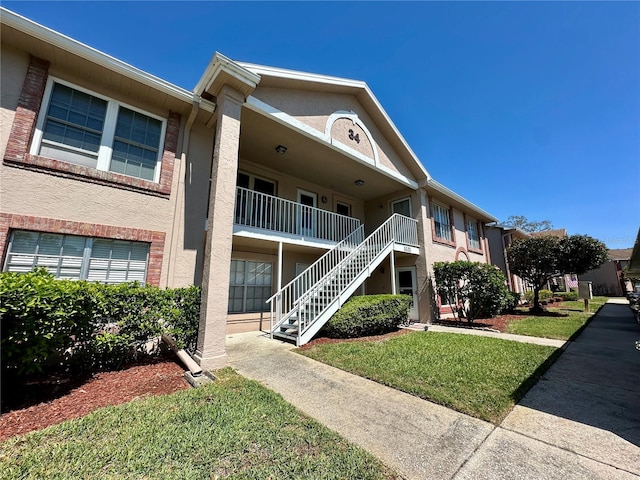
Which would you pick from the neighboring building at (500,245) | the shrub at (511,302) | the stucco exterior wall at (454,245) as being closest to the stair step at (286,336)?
the stucco exterior wall at (454,245)

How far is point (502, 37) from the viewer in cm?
809

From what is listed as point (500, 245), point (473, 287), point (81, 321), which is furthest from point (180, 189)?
point (500, 245)

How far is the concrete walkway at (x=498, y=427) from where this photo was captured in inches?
90.6

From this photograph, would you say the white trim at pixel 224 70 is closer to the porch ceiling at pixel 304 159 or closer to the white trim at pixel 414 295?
the porch ceiling at pixel 304 159

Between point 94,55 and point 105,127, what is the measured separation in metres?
1.33

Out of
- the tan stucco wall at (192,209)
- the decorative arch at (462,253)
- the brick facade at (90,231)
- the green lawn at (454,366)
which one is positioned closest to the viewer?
the green lawn at (454,366)

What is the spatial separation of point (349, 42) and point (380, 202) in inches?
265

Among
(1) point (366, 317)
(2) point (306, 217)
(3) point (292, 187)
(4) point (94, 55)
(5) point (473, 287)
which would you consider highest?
(4) point (94, 55)

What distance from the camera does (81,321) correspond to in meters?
4.05

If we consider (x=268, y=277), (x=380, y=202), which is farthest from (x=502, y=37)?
(x=268, y=277)

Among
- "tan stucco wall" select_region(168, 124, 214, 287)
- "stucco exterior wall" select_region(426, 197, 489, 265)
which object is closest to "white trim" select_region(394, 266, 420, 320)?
"stucco exterior wall" select_region(426, 197, 489, 265)

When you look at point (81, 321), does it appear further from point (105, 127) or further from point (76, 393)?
point (105, 127)

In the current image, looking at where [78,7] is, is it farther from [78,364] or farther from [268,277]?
[268,277]

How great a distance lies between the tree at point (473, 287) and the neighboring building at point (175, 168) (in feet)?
8.38
